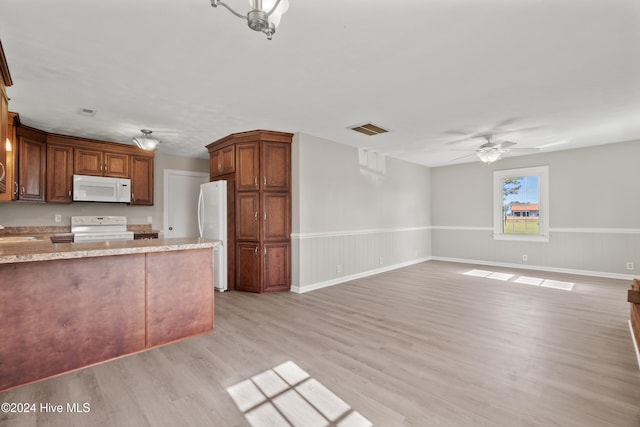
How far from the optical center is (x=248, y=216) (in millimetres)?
4562

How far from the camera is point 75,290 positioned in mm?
2248

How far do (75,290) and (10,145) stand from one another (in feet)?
9.49

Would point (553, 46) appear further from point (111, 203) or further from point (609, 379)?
point (111, 203)

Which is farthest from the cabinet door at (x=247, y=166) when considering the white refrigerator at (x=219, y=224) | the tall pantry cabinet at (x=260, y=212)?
the white refrigerator at (x=219, y=224)

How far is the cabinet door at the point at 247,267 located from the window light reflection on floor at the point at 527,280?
4.11 m

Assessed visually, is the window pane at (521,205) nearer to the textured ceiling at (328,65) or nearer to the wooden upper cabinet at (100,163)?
the textured ceiling at (328,65)

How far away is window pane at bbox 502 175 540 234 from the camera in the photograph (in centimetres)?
615

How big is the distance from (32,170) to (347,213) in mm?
4795

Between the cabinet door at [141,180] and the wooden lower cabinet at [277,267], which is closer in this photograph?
the wooden lower cabinet at [277,267]

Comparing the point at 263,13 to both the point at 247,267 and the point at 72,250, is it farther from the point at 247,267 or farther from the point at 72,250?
the point at 247,267

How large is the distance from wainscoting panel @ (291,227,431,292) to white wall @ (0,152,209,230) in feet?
9.68

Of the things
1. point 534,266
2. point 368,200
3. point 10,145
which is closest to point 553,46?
point 368,200

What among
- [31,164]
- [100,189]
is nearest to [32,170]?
[31,164]

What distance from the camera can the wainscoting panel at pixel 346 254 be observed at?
179 inches
